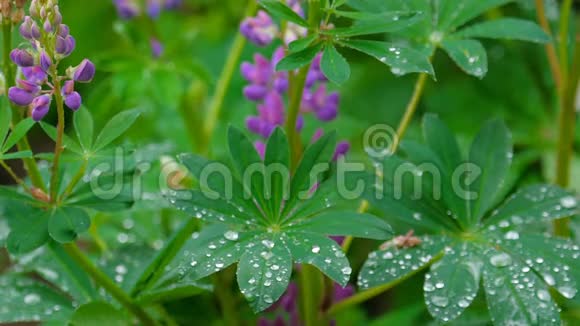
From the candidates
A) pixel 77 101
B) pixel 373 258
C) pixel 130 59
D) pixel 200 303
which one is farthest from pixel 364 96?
pixel 77 101

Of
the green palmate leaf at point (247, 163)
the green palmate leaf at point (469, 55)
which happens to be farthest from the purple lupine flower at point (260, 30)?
the green palmate leaf at point (469, 55)

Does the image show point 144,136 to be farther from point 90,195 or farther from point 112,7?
point 90,195

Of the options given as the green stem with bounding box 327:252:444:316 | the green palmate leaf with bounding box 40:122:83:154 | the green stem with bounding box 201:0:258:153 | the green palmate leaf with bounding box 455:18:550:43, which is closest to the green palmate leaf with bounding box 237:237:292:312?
the green stem with bounding box 327:252:444:316

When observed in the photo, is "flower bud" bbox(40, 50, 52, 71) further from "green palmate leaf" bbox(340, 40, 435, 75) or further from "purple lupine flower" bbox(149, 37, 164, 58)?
"purple lupine flower" bbox(149, 37, 164, 58)

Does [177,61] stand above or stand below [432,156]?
above

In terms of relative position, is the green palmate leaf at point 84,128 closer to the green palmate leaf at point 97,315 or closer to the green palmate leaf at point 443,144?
the green palmate leaf at point 97,315
